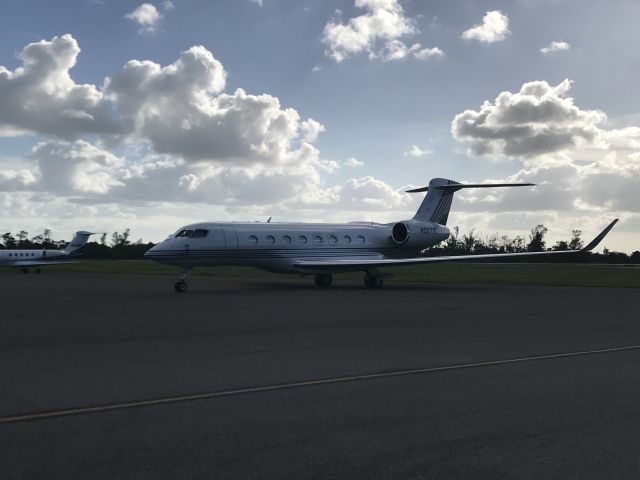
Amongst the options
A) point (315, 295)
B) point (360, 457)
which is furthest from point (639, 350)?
point (315, 295)

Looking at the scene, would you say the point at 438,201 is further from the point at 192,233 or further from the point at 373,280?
the point at 192,233

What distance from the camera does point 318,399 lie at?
711 centimetres

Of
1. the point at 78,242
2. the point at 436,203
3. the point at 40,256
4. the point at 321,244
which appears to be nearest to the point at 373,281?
the point at 321,244

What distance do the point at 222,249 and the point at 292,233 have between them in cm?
424

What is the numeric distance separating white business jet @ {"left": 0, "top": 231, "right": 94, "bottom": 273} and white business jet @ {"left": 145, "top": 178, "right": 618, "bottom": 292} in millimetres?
33686

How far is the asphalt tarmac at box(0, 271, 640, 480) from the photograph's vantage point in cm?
499

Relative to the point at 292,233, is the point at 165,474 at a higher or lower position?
lower

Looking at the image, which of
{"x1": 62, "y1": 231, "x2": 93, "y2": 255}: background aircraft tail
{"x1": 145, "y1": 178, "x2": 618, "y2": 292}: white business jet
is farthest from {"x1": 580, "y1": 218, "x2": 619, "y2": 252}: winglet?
{"x1": 62, "y1": 231, "x2": 93, "y2": 255}: background aircraft tail

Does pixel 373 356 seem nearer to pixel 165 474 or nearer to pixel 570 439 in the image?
pixel 570 439

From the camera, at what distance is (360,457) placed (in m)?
5.11

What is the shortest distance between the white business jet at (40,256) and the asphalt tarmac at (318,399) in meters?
45.1

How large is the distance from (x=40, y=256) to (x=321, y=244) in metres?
35.2

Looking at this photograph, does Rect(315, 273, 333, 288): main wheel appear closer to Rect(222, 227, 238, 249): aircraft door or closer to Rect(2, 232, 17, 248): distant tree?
Rect(222, 227, 238, 249): aircraft door

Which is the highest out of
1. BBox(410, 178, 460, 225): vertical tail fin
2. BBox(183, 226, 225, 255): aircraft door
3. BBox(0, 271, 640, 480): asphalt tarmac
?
BBox(410, 178, 460, 225): vertical tail fin
